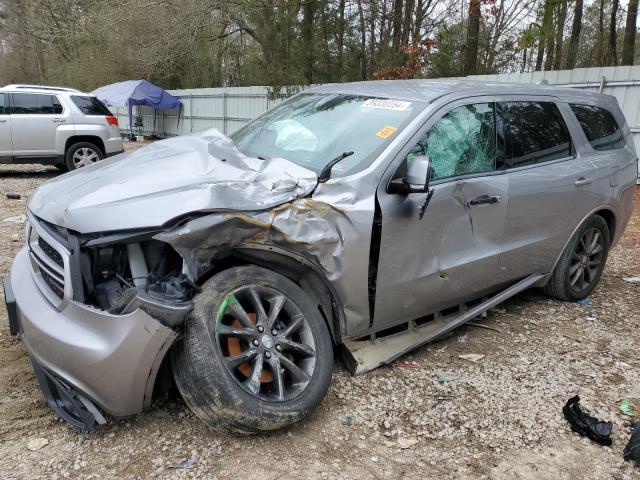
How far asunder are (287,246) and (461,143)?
1481 mm

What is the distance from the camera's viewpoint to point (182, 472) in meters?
2.35

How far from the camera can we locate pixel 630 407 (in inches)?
123

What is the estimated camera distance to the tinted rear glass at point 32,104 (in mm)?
10242

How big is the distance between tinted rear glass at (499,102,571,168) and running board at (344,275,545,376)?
1031 mm

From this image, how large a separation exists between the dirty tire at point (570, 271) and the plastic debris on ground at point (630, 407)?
4.73 ft

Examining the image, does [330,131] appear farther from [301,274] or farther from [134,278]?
[134,278]

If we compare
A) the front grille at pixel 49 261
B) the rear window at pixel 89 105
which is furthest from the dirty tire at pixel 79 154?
the front grille at pixel 49 261

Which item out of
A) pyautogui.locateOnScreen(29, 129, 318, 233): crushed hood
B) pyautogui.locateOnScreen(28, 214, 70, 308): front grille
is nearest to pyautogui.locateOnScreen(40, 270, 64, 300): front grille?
pyautogui.locateOnScreen(28, 214, 70, 308): front grille

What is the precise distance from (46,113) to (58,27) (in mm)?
18173

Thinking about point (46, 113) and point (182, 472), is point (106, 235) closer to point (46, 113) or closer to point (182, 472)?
point (182, 472)

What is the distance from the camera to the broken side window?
10.7 ft

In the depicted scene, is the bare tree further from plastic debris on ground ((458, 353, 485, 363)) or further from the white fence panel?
plastic debris on ground ((458, 353, 485, 363))

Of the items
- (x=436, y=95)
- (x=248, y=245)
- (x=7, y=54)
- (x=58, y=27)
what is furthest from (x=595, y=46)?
(x=7, y=54)

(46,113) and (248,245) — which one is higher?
(46,113)
